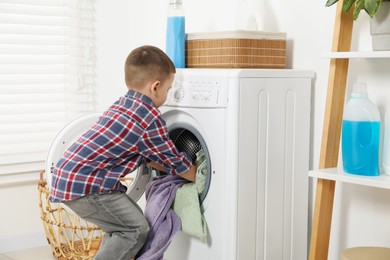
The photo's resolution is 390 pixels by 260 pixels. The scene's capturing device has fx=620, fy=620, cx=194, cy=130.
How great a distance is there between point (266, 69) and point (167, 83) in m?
0.35

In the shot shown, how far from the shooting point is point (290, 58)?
238cm

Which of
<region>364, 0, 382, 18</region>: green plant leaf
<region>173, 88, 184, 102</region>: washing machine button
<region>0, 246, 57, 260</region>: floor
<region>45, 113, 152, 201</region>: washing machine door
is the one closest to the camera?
<region>364, 0, 382, 18</region>: green plant leaf

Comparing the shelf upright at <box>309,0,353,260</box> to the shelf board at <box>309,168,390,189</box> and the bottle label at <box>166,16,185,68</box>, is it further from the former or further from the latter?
the bottle label at <box>166,16,185,68</box>

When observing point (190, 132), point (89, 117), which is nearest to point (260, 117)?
point (190, 132)

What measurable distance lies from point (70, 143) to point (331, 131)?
0.98 meters

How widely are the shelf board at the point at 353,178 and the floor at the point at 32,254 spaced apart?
142 centimetres

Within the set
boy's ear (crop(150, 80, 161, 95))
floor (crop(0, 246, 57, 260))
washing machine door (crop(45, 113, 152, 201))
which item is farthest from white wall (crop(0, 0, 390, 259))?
washing machine door (crop(45, 113, 152, 201))

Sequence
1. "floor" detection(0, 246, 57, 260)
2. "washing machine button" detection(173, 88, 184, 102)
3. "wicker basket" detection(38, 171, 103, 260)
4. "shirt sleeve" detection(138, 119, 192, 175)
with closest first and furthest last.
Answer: "shirt sleeve" detection(138, 119, 192, 175) < "washing machine button" detection(173, 88, 184, 102) < "wicker basket" detection(38, 171, 103, 260) < "floor" detection(0, 246, 57, 260)

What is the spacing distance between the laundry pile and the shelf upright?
396 mm

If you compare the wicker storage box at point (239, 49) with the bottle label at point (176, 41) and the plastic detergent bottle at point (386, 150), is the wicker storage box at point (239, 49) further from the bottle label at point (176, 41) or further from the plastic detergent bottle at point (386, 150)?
the plastic detergent bottle at point (386, 150)

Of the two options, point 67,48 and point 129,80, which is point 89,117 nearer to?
point 129,80

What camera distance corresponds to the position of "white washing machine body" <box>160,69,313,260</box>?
2.07 meters

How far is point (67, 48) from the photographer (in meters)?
3.08

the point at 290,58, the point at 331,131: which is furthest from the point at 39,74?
the point at 331,131
